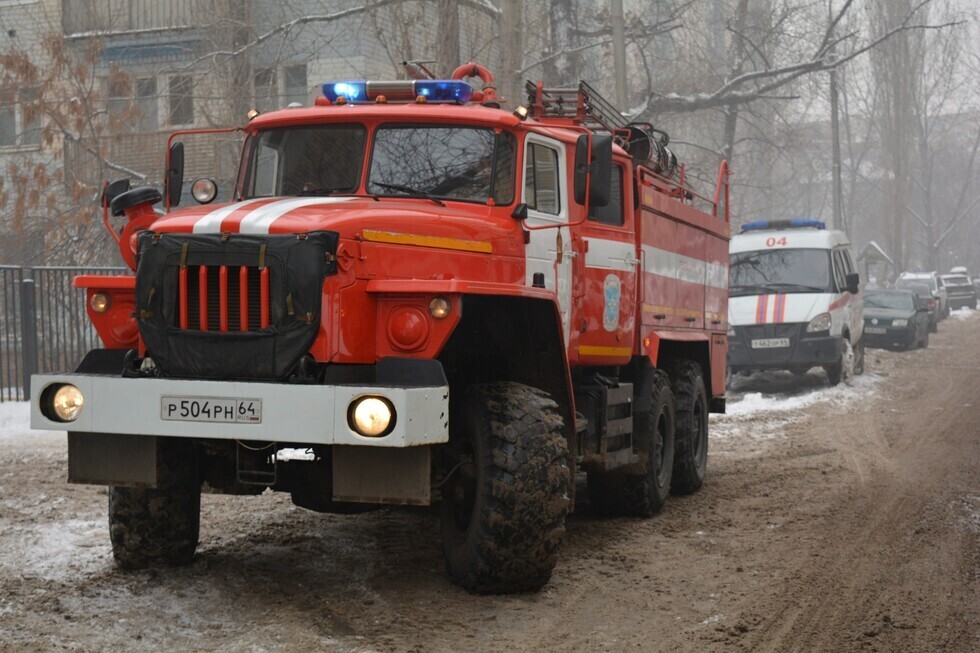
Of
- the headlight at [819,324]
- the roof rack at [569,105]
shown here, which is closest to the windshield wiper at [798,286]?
the headlight at [819,324]

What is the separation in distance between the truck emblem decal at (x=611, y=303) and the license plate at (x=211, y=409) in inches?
128

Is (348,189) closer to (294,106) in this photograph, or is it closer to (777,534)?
(294,106)

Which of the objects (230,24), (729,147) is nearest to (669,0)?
(729,147)

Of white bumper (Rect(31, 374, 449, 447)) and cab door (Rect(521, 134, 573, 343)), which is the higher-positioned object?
cab door (Rect(521, 134, 573, 343))

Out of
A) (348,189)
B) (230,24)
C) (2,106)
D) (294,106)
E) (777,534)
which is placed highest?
(230,24)

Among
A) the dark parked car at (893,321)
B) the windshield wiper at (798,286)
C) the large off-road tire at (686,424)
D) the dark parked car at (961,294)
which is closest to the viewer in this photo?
the large off-road tire at (686,424)

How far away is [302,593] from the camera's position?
6797mm

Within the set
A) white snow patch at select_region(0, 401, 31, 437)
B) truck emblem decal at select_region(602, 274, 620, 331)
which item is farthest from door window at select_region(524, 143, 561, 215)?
white snow patch at select_region(0, 401, 31, 437)

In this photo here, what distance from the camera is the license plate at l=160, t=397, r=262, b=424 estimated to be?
6023mm

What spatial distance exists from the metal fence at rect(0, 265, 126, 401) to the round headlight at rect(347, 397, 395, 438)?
11.7 m

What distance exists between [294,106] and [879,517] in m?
4.98

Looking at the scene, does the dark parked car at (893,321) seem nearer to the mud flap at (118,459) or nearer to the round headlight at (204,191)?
the round headlight at (204,191)

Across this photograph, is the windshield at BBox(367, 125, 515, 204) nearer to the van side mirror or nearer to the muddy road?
the van side mirror

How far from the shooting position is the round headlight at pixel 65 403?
250 inches
